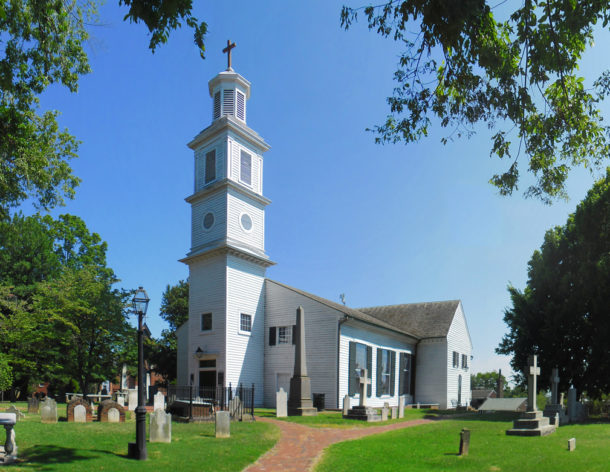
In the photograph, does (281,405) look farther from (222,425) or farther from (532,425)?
(532,425)

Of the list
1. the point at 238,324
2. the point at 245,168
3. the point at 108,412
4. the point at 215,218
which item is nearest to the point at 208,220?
the point at 215,218

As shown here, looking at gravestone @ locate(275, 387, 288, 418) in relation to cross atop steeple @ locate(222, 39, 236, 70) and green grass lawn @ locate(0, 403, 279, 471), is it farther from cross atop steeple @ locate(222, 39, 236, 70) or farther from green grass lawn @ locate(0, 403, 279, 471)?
cross atop steeple @ locate(222, 39, 236, 70)

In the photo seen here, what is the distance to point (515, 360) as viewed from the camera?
29109 millimetres

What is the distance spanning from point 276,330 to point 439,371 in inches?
511

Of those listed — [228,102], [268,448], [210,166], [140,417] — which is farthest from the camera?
[228,102]

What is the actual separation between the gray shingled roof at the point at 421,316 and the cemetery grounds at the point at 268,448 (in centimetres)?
1908

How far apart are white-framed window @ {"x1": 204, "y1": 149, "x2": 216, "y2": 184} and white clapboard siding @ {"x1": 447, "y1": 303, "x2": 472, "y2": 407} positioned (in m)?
19.4

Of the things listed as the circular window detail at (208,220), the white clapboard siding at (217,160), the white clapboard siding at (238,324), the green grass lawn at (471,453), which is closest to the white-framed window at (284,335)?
the white clapboard siding at (238,324)

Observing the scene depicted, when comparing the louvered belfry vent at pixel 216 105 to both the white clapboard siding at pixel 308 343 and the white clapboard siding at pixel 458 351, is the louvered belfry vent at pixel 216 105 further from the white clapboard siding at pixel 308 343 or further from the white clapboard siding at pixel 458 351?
the white clapboard siding at pixel 458 351

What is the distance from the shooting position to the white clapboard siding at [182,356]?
100 feet

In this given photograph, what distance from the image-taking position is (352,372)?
27781mm

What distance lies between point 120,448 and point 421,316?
29.2 meters

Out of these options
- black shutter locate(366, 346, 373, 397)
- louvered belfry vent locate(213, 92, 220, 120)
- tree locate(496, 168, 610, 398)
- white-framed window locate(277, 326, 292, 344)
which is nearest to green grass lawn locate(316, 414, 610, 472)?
tree locate(496, 168, 610, 398)

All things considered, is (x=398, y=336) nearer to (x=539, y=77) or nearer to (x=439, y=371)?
(x=439, y=371)
